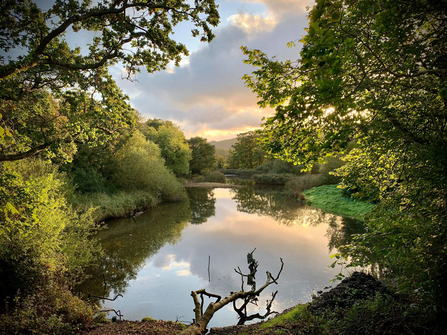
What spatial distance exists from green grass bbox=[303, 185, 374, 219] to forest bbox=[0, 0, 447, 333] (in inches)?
479

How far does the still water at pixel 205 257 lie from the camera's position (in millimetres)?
7098

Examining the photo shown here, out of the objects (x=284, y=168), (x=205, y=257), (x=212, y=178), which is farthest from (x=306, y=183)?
(x=205, y=257)

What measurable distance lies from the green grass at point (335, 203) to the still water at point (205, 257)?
6.94ft

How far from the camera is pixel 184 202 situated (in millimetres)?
25344

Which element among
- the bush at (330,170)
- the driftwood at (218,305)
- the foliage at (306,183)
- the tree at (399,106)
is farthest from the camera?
the foliage at (306,183)

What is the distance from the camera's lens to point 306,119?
371 centimetres

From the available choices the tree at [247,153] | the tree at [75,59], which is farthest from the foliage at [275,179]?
the tree at [75,59]

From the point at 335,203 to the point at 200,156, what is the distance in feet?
125

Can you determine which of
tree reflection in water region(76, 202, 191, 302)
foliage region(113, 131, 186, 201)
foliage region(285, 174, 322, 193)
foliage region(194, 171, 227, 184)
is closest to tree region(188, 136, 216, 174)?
foliage region(194, 171, 227, 184)

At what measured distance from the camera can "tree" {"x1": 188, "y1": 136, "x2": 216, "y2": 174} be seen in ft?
180

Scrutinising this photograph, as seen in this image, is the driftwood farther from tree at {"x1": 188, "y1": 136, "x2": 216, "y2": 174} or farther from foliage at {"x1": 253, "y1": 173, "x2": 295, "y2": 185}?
tree at {"x1": 188, "y1": 136, "x2": 216, "y2": 174}

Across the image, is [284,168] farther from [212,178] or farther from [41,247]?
[41,247]

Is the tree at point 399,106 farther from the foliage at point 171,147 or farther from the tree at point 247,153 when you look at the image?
the tree at point 247,153

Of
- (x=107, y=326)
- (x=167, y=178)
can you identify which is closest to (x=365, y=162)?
(x=107, y=326)
